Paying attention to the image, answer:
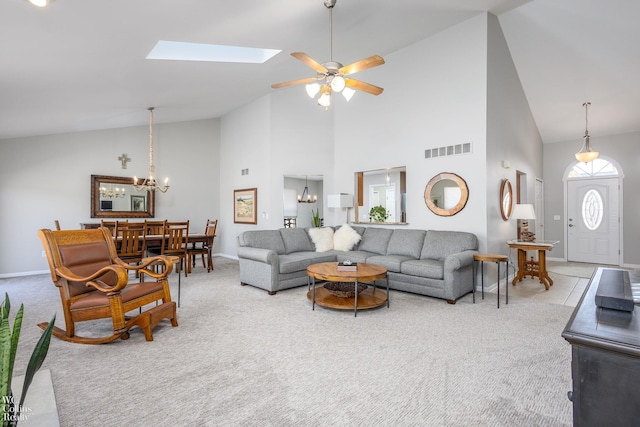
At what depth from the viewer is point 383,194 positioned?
6.20 m

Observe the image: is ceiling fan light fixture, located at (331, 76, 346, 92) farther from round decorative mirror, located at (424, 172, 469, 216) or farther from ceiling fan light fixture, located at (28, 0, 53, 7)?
round decorative mirror, located at (424, 172, 469, 216)

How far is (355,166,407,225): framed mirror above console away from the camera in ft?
19.3

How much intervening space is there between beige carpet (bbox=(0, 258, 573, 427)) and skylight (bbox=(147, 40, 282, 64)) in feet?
10.5

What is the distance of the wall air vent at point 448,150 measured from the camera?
4.96 m

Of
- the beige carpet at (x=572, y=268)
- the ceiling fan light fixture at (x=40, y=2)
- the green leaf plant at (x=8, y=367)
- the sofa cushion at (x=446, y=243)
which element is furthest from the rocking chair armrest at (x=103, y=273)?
the beige carpet at (x=572, y=268)

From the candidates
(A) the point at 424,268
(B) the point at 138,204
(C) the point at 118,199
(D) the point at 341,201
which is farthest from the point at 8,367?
(B) the point at 138,204

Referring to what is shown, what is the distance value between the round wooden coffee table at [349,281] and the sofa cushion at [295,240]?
4.52ft

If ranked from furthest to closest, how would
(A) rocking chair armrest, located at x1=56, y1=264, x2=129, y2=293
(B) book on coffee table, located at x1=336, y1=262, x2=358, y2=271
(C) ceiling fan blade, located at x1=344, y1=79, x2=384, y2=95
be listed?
(B) book on coffee table, located at x1=336, y1=262, x2=358, y2=271 < (C) ceiling fan blade, located at x1=344, y1=79, x2=384, y2=95 < (A) rocking chair armrest, located at x1=56, y1=264, x2=129, y2=293

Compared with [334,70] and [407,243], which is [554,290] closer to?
[407,243]

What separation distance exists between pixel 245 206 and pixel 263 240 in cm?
275

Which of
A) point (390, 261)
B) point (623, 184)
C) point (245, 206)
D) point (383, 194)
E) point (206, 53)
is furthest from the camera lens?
point (245, 206)

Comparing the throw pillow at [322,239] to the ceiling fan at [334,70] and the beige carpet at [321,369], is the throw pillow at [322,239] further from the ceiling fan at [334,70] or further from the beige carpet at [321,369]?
the ceiling fan at [334,70]

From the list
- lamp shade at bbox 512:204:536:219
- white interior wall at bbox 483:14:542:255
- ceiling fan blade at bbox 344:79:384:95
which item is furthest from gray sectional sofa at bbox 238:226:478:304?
ceiling fan blade at bbox 344:79:384:95

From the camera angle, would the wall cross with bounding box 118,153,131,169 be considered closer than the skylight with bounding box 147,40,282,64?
No
